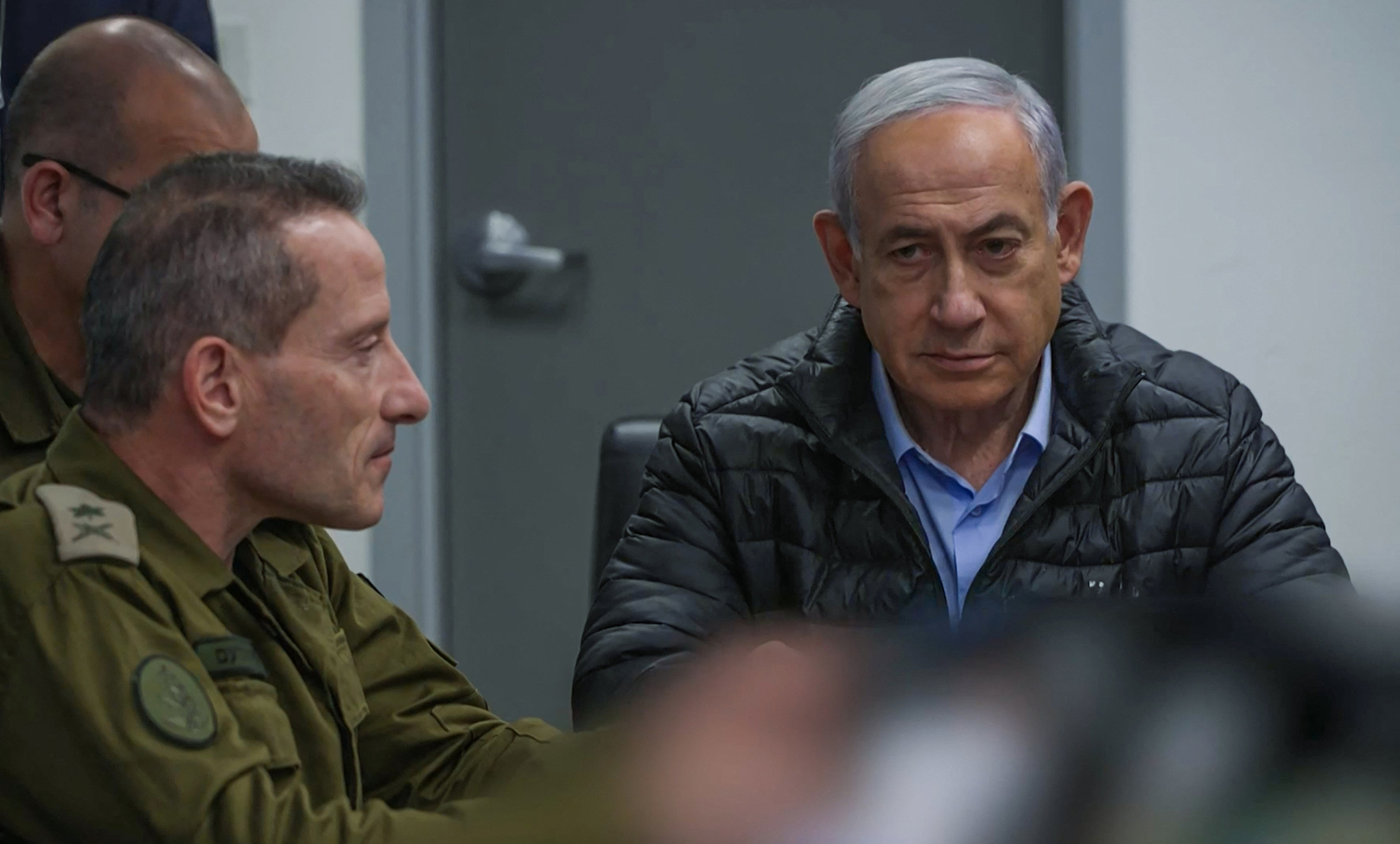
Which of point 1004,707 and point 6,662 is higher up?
point 1004,707

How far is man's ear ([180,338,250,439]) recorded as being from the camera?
3.59 feet

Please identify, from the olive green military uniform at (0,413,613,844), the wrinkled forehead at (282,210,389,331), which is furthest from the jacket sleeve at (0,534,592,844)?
the wrinkled forehead at (282,210,389,331)

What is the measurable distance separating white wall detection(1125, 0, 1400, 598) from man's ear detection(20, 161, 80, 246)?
169 cm

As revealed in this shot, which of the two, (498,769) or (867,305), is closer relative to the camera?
(498,769)

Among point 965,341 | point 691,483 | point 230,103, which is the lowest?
point 691,483

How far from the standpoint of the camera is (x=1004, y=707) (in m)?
0.43

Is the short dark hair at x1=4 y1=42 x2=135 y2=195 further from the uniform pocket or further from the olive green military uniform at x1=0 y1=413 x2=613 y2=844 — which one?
the uniform pocket

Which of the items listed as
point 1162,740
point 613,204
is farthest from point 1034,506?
point 613,204

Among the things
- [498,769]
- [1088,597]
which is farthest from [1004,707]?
[498,769]

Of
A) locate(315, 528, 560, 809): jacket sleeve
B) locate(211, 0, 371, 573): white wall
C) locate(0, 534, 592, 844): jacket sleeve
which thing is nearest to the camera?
locate(0, 534, 592, 844): jacket sleeve

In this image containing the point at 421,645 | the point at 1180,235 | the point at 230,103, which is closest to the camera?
the point at 421,645

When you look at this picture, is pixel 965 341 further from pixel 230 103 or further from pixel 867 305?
pixel 230 103

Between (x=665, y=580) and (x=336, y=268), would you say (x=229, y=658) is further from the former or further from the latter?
(x=665, y=580)

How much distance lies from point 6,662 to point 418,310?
195cm
